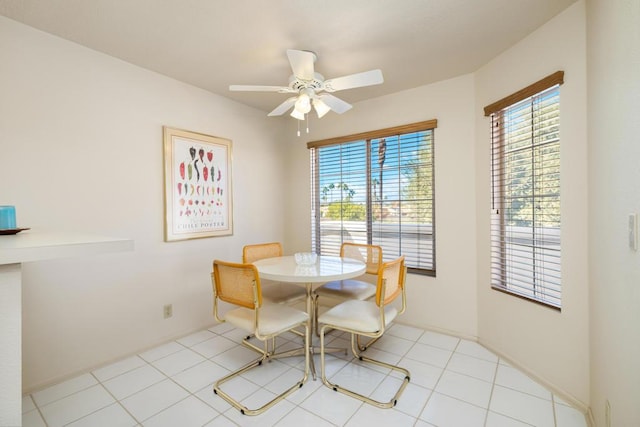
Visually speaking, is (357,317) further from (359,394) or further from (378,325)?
(359,394)

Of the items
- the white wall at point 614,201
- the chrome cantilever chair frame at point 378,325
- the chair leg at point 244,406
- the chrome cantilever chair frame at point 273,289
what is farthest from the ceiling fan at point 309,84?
the chair leg at point 244,406

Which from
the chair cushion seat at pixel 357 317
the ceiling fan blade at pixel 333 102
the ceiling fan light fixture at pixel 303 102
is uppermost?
the ceiling fan blade at pixel 333 102

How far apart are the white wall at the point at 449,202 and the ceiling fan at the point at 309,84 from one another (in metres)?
1.00

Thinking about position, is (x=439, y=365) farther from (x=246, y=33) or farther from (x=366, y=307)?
(x=246, y=33)

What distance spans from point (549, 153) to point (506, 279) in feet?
3.36

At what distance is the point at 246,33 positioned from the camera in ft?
6.66

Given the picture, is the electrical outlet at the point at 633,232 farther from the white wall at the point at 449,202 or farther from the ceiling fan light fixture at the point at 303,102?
the ceiling fan light fixture at the point at 303,102

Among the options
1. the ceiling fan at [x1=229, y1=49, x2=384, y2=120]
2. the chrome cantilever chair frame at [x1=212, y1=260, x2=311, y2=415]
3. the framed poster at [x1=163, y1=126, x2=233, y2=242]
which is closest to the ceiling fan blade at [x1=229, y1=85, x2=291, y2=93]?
the ceiling fan at [x1=229, y1=49, x2=384, y2=120]

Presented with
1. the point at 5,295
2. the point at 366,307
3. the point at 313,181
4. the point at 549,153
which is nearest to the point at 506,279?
the point at 549,153

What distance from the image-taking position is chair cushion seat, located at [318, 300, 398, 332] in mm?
1952

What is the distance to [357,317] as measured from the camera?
2.05m

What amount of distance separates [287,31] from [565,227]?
7.31ft

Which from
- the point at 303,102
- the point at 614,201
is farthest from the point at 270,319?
the point at 614,201

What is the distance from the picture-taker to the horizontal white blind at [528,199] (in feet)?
6.44
